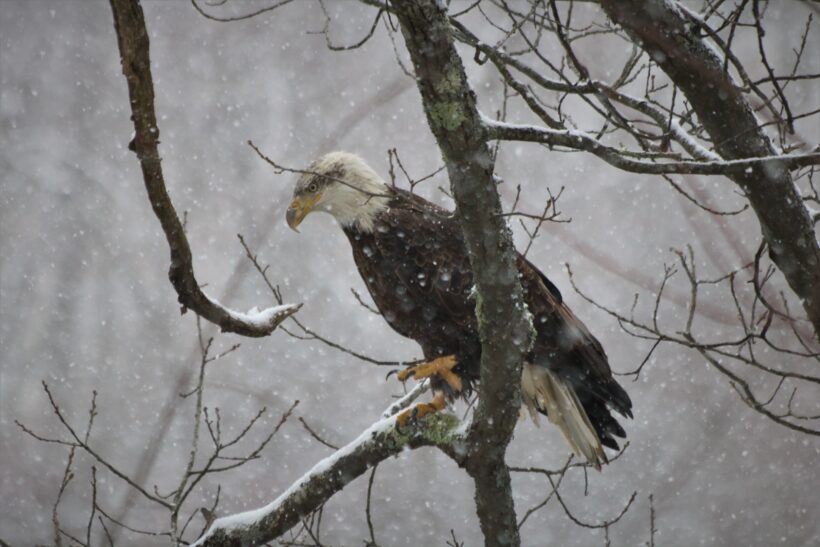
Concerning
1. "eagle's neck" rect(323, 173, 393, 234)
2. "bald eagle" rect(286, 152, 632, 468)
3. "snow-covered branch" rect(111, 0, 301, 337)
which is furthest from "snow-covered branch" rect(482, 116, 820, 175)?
"eagle's neck" rect(323, 173, 393, 234)

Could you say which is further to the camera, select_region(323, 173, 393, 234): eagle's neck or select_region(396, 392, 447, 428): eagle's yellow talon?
select_region(323, 173, 393, 234): eagle's neck

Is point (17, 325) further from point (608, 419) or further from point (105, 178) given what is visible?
point (608, 419)

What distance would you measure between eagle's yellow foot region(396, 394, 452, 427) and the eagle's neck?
779 mm

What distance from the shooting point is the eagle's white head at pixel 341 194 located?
→ 3469 millimetres

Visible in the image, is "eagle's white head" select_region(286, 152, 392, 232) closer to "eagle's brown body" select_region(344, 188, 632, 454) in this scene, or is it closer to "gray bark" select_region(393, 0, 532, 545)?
"eagle's brown body" select_region(344, 188, 632, 454)

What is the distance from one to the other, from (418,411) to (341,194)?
3.71 ft

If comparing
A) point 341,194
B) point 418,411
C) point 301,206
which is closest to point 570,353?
point 418,411

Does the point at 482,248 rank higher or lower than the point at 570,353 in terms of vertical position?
lower

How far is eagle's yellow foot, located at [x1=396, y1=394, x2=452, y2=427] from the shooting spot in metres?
2.68

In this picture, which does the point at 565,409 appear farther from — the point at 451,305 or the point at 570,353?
the point at 451,305

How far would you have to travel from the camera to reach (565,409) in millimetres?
3439

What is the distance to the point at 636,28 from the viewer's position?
221 centimetres

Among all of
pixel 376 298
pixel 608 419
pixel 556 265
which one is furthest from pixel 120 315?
pixel 608 419

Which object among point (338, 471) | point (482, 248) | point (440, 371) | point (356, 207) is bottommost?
point (338, 471)
